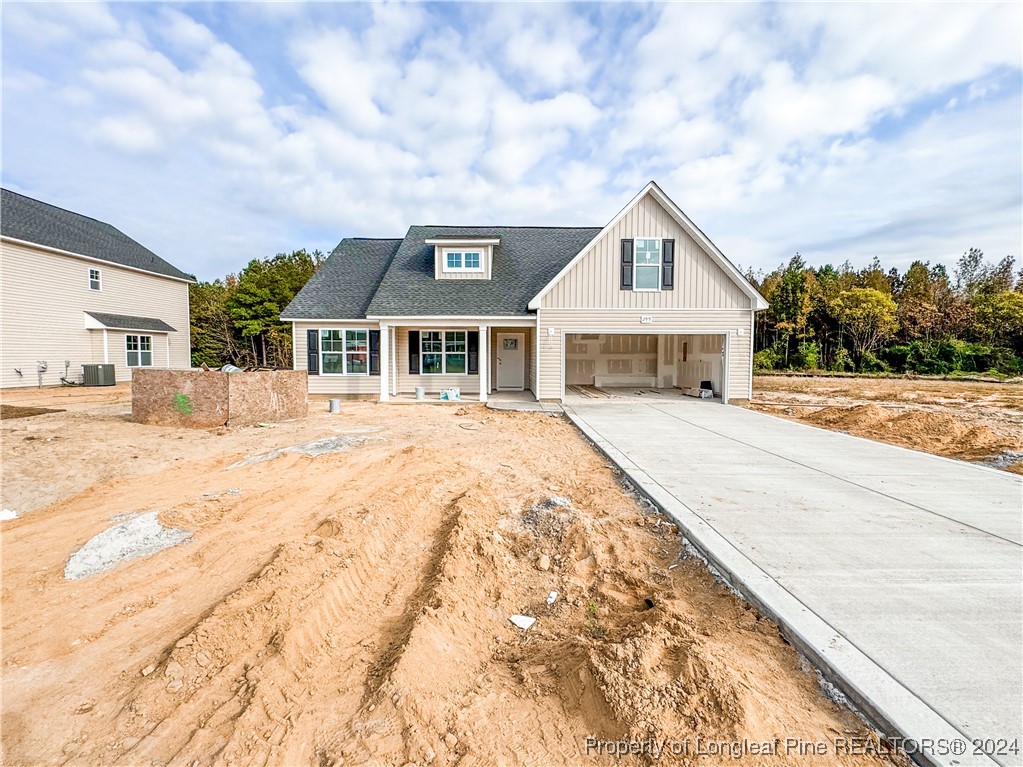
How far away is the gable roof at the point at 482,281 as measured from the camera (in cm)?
1420

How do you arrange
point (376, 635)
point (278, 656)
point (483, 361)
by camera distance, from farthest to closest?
point (483, 361) → point (376, 635) → point (278, 656)

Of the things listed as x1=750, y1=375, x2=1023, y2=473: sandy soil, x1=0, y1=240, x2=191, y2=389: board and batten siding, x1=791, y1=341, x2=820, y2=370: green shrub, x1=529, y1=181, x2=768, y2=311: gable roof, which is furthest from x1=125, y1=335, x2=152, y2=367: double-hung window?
x1=791, y1=341, x2=820, y2=370: green shrub

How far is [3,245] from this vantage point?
16047 mm

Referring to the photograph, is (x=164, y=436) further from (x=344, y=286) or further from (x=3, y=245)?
(x=3, y=245)

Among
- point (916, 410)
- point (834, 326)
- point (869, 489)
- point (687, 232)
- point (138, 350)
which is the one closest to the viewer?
point (869, 489)

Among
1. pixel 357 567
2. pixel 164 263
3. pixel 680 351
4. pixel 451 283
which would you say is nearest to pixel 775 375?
pixel 680 351

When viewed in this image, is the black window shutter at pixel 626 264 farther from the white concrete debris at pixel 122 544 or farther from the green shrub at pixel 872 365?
the green shrub at pixel 872 365

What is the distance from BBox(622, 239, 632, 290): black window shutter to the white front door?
4.44 meters

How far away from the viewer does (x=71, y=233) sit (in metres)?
19.8

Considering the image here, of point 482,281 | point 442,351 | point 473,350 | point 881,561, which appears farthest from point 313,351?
point 881,561

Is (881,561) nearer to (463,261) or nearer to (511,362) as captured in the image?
(511,362)

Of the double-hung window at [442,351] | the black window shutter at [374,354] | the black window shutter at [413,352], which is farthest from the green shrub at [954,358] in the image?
the black window shutter at [374,354]

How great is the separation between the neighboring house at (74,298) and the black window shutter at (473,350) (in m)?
15.9

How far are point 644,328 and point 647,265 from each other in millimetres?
1899
